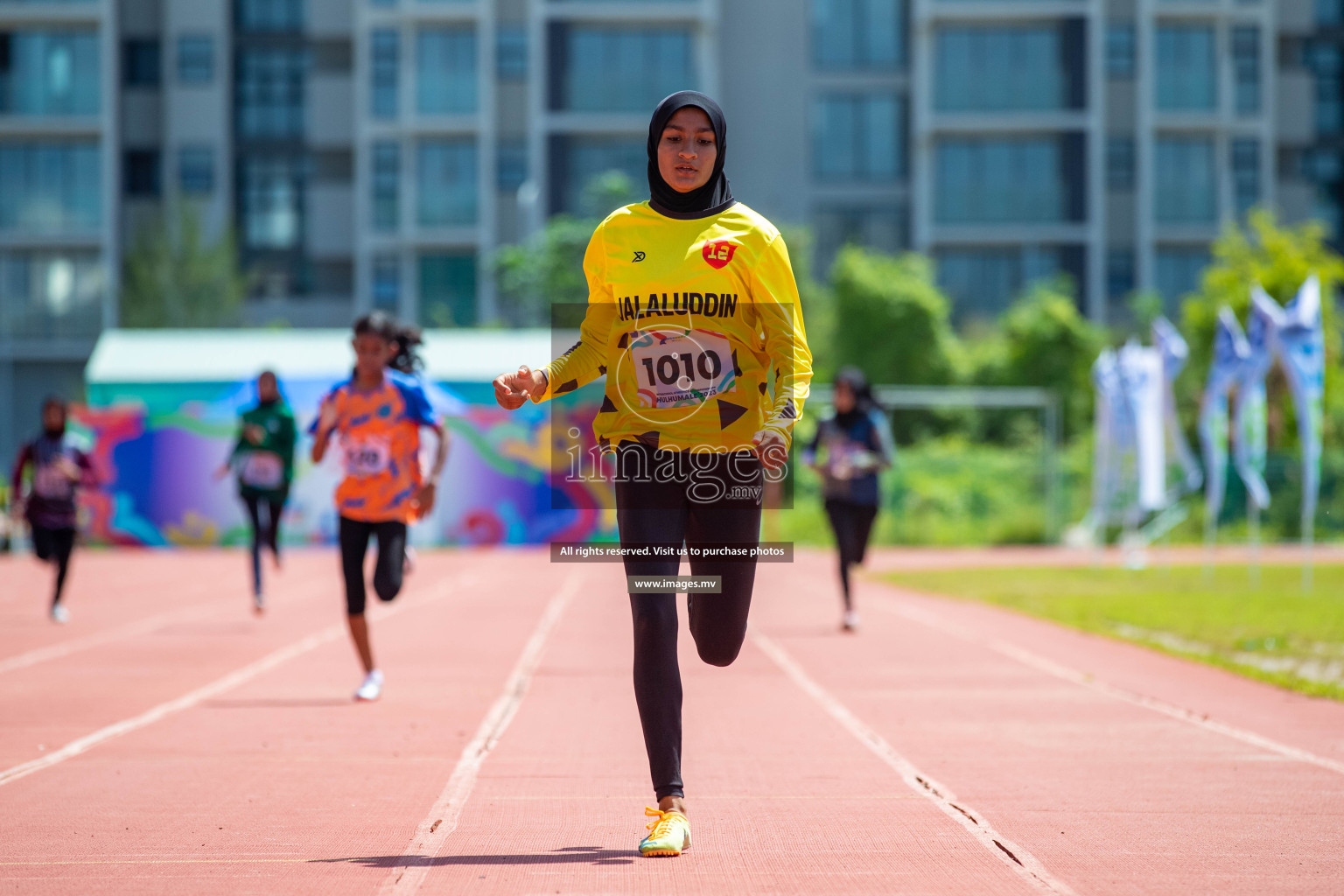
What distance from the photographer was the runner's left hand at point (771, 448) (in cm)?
514

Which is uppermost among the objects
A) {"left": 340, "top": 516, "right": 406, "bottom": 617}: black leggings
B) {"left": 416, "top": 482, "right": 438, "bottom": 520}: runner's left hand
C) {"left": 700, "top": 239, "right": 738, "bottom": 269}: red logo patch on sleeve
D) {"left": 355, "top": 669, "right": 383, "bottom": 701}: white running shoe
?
{"left": 700, "top": 239, "right": 738, "bottom": 269}: red logo patch on sleeve

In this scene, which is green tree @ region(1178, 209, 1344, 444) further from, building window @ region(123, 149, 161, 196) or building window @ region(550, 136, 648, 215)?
building window @ region(123, 149, 161, 196)

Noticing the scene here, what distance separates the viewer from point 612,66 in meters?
52.8

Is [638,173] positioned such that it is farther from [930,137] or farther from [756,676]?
[756,676]

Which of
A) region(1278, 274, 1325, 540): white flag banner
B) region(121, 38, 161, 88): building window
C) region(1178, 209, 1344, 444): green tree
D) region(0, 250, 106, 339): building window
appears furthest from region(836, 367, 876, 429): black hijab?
region(121, 38, 161, 88): building window

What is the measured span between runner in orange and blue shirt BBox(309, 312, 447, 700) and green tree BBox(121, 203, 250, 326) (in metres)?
42.1

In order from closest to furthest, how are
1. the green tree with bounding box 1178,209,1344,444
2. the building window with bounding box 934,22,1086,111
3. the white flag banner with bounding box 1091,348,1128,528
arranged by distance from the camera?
the white flag banner with bounding box 1091,348,1128,528 → the green tree with bounding box 1178,209,1344,444 → the building window with bounding box 934,22,1086,111

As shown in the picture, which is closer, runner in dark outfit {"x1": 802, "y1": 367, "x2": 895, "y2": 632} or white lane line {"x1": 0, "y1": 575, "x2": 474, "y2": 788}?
white lane line {"x1": 0, "y1": 575, "x2": 474, "y2": 788}

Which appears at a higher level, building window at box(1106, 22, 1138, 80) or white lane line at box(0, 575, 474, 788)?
building window at box(1106, 22, 1138, 80)

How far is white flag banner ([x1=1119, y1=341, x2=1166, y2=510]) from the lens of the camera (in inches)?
886

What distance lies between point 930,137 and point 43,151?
28.3 meters

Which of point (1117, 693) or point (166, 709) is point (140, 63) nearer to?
point (166, 709)

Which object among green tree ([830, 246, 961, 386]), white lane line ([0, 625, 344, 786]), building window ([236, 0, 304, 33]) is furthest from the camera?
building window ([236, 0, 304, 33])

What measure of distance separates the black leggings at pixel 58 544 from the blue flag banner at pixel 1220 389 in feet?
39.7
